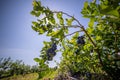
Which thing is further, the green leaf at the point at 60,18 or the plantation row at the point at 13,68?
the plantation row at the point at 13,68

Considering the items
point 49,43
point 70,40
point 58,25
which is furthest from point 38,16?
point 70,40

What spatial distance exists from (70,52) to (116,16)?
66.6 inches

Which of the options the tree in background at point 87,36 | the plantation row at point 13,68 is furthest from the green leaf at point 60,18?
the plantation row at point 13,68

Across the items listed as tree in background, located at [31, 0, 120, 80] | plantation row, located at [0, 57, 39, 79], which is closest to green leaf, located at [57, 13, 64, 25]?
tree in background, located at [31, 0, 120, 80]

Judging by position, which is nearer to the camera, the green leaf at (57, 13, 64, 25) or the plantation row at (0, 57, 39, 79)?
the green leaf at (57, 13, 64, 25)

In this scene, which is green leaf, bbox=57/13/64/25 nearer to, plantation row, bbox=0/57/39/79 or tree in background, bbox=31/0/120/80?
tree in background, bbox=31/0/120/80

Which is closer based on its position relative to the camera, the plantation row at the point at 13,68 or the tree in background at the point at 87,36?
the tree in background at the point at 87,36

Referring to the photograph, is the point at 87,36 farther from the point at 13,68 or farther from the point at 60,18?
the point at 13,68

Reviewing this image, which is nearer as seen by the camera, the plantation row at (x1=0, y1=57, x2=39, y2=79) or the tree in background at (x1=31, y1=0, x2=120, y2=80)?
the tree in background at (x1=31, y1=0, x2=120, y2=80)

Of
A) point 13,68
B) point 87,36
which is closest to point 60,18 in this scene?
Answer: point 87,36

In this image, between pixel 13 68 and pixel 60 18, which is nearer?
pixel 60 18

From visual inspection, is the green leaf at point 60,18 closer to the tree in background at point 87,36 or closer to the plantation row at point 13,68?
the tree in background at point 87,36

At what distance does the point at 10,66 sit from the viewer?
206 ft

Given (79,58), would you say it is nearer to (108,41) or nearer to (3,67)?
(108,41)
